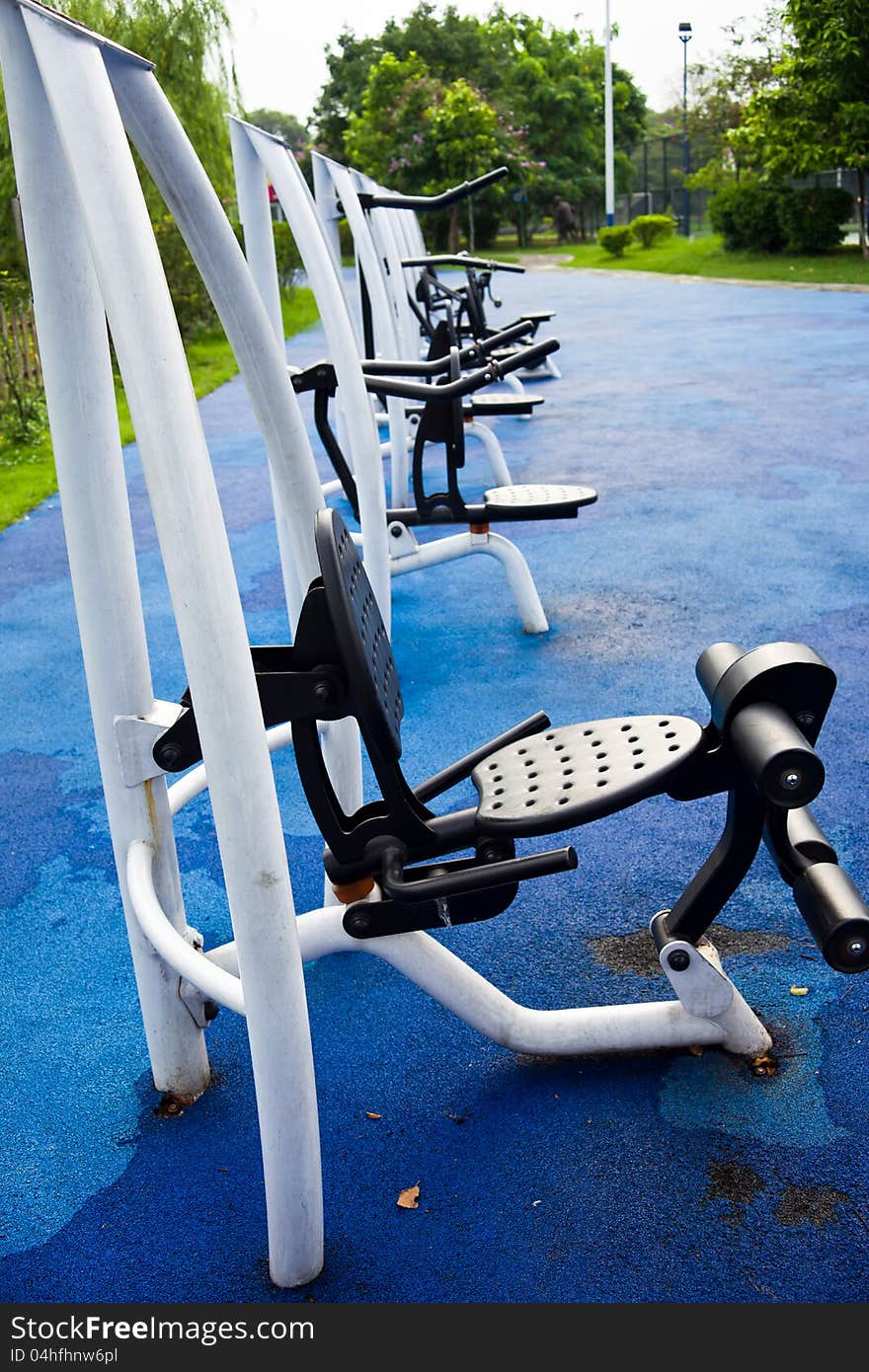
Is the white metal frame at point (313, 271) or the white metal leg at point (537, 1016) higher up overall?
the white metal frame at point (313, 271)

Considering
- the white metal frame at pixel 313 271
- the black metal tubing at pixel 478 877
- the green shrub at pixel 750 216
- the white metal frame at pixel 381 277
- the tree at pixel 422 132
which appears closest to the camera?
the black metal tubing at pixel 478 877

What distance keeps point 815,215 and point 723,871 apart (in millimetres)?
18785

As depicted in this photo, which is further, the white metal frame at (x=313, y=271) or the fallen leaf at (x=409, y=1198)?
the white metal frame at (x=313, y=271)

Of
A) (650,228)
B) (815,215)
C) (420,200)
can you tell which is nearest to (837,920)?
(420,200)

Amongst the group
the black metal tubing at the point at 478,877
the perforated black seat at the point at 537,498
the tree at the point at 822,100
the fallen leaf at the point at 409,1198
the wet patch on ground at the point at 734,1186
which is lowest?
the fallen leaf at the point at 409,1198

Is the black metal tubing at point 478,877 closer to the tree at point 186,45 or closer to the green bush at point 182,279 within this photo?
the green bush at point 182,279

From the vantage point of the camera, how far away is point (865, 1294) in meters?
1.58

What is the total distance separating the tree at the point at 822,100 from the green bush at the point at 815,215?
0.37 m

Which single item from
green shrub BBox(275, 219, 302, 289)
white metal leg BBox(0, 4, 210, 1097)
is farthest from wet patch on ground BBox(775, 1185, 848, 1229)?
green shrub BBox(275, 219, 302, 289)

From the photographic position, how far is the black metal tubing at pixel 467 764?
6.68 ft

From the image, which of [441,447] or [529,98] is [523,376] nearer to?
[441,447]

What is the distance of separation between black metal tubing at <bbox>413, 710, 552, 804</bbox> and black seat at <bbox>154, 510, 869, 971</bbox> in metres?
0.05

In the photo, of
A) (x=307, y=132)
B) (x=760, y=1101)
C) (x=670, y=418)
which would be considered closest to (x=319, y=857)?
(x=760, y=1101)

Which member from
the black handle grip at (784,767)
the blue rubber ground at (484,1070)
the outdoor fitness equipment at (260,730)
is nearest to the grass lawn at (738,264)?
the blue rubber ground at (484,1070)
